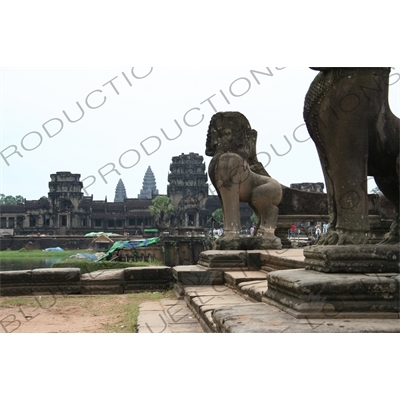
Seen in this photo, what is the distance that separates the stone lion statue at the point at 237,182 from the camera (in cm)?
654

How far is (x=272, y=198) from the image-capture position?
6.84 m

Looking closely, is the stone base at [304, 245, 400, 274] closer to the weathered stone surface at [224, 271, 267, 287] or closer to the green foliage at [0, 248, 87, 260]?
the weathered stone surface at [224, 271, 267, 287]

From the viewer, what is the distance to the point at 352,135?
287 cm

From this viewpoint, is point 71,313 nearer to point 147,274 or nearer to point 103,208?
point 147,274

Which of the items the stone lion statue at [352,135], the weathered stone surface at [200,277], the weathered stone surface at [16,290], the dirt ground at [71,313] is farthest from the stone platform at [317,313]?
the weathered stone surface at [16,290]

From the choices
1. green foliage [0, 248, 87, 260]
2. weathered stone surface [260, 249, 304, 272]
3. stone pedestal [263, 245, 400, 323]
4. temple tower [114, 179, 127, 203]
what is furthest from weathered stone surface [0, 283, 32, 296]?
temple tower [114, 179, 127, 203]

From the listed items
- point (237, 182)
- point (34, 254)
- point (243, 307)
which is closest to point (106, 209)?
point (34, 254)

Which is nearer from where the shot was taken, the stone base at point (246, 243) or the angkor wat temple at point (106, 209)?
the stone base at point (246, 243)

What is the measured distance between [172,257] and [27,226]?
4275 cm

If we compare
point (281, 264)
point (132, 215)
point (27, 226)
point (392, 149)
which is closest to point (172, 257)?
point (281, 264)

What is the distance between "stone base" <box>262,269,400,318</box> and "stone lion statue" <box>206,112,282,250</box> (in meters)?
3.90

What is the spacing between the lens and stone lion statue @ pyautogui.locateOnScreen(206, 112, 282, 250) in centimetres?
654

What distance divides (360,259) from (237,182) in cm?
394

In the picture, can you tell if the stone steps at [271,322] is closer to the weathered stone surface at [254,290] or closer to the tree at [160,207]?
the weathered stone surface at [254,290]
